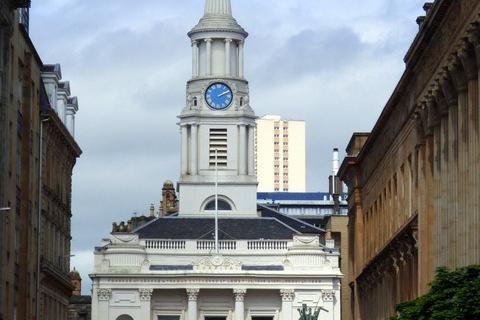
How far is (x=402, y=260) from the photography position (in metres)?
96.4

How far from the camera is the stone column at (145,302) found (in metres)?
185

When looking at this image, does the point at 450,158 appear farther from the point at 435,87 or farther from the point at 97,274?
the point at 97,274

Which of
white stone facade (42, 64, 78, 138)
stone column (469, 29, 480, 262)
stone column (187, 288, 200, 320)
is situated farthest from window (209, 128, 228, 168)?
stone column (469, 29, 480, 262)

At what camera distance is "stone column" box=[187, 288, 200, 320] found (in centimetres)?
18600

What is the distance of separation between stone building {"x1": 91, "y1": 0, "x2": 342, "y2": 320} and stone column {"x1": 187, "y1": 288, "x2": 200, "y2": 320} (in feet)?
0.28

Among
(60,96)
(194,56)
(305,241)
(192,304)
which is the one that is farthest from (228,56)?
(60,96)

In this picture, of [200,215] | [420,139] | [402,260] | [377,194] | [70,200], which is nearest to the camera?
[420,139]

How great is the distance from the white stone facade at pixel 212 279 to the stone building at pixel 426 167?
61.6 m

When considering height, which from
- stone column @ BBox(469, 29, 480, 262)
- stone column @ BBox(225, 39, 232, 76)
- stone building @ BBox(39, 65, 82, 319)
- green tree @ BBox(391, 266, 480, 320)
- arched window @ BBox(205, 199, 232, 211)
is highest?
stone column @ BBox(225, 39, 232, 76)

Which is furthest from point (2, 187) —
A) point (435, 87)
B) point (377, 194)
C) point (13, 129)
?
point (377, 194)

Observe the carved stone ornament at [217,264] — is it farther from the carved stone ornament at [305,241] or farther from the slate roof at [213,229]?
the carved stone ornament at [305,241]

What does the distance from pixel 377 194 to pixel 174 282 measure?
243 ft

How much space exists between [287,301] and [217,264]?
6.81m

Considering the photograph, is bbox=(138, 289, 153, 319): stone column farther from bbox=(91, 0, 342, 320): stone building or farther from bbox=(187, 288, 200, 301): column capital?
bbox=(187, 288, 200, 301): column capital
